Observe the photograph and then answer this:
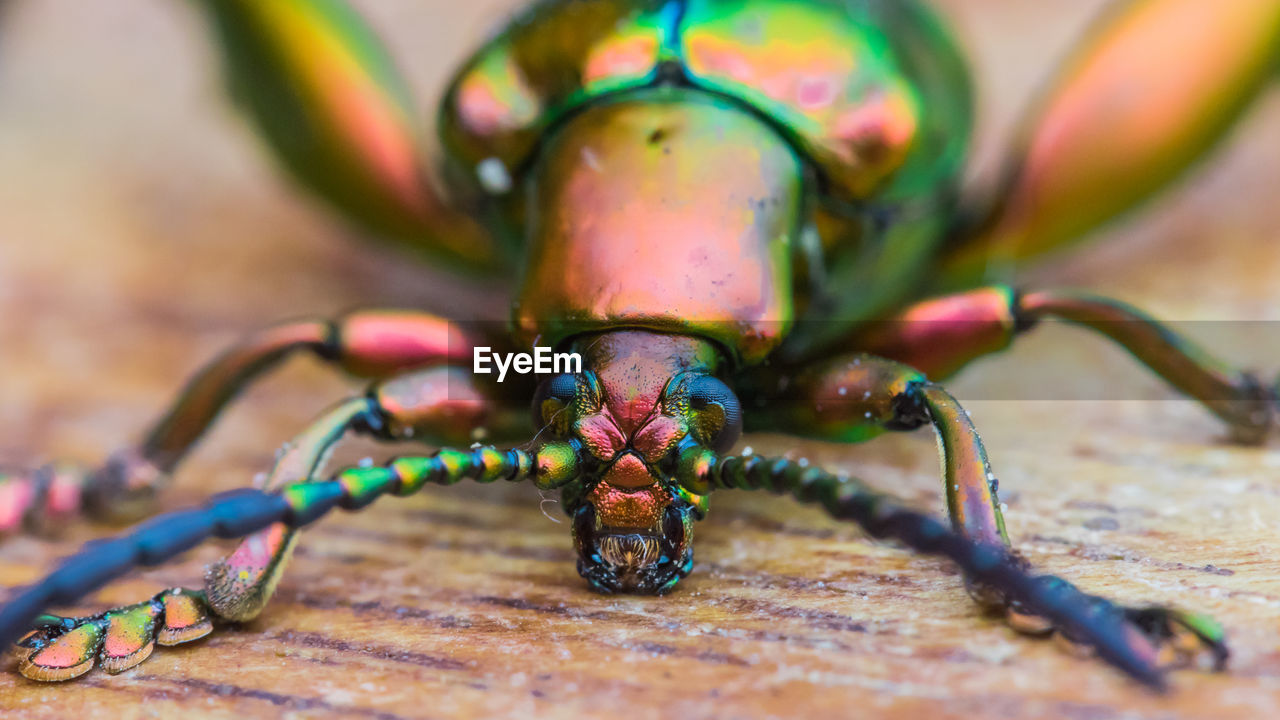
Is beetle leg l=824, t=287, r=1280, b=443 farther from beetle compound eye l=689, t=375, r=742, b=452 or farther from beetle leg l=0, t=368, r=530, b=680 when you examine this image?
beetle leg l=0, t=368, r=530, b=680

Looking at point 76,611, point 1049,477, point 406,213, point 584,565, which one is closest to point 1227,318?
point 1049,477

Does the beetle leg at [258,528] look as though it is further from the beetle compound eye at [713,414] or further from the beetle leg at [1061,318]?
the beetle leg at [1061,318]

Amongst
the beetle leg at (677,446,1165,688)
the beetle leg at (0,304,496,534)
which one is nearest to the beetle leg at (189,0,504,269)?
the beetle leg at (0,304,496,534)

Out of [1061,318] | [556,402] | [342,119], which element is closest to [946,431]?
[1061,318]

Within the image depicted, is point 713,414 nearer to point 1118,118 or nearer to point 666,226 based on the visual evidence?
point 666,226

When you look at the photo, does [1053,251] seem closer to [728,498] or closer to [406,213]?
[728,498]
